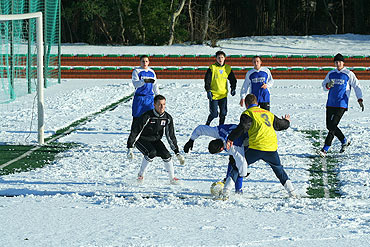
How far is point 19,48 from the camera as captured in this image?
24.7 metres

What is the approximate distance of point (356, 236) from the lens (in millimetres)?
6398

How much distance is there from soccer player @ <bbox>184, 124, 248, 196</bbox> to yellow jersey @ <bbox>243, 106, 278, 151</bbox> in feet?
0.49

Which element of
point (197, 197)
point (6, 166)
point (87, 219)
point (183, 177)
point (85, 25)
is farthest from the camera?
point (85, 25)

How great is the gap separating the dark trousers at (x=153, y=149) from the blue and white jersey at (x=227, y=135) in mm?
1146

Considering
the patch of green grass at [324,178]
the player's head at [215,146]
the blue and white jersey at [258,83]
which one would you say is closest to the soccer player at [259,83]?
the blue and white jersey at [258,83]

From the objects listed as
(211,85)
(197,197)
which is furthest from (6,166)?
(211,85)

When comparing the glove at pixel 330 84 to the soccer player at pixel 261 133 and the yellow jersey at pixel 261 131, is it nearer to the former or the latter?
the soccer player at pixel 261 133

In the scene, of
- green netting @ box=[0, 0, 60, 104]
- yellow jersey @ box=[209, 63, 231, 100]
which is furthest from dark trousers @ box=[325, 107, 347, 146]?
A: green netting @ box=[0, 0, 60, 104]

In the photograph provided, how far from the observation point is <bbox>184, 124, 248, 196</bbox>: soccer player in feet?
24.5

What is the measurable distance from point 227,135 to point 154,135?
1483 mm

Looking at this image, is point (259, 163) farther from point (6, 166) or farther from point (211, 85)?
point (6, 166)

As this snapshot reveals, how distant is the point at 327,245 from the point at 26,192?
3994 mm

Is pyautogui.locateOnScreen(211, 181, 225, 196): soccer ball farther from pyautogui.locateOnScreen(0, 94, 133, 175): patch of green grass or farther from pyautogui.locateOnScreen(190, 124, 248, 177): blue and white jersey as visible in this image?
pyautogui.locateOnScreen(0, 94, 133, 175): patch of green grass

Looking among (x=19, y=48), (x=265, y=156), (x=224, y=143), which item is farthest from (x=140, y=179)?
(x=19, y=48)
